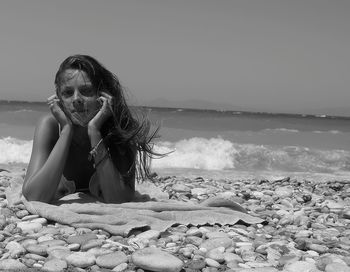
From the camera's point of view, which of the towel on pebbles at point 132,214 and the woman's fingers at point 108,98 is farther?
the woman's fingers at point 108,98

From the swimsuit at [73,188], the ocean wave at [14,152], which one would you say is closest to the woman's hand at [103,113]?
the swimsuit at [73,188]

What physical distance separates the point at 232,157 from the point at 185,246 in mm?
10331

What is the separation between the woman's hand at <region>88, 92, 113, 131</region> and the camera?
161 inches

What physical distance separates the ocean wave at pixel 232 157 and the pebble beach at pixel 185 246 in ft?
22.8

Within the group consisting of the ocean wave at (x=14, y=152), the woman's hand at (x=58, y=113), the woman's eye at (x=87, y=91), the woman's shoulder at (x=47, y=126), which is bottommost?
the ocean wave at (x=14, y=152)

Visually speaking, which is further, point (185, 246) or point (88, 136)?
point (88, 136)

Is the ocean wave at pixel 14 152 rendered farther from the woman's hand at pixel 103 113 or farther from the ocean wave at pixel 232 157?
the woman's hand at pixel 103 113

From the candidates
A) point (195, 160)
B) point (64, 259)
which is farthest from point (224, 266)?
point (195, 160)

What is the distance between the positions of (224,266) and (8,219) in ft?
6.21

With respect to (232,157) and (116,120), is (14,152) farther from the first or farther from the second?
(116,120)

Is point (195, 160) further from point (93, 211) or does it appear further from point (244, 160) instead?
point (93, 211)

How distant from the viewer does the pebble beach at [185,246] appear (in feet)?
9.33

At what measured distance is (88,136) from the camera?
434cm

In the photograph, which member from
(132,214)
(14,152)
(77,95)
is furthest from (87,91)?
(14,152)
